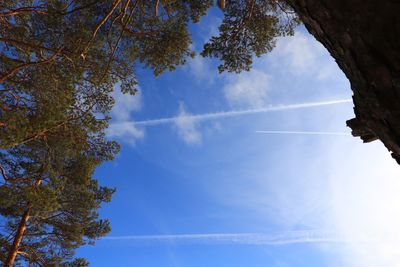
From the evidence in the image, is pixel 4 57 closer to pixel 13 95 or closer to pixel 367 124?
pixel 13 95

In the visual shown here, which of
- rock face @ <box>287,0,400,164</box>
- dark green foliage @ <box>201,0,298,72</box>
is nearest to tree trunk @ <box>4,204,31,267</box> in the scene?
dark green foliage @ <box>201,0,298,72</box>

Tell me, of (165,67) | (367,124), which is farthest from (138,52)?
(367,124)

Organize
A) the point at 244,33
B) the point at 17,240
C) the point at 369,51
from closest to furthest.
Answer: the point at 369,51
the point at 244,33
the point at 17,240

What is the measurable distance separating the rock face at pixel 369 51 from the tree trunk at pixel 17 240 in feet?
45.0

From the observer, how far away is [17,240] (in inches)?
516

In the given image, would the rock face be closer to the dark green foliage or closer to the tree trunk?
the dark green foliage

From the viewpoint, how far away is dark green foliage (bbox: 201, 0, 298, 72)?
9.78 meters

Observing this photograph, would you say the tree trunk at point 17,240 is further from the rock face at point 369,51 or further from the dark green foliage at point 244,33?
the rock face at point 369,51

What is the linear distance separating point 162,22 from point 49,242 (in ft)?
36.7

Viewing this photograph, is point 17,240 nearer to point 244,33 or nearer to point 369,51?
point 244,33

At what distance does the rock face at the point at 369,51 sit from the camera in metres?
1.47

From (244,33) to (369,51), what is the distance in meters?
8.97

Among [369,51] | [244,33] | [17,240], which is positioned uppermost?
[244,33]

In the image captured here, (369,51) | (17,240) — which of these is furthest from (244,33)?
(17,240)
